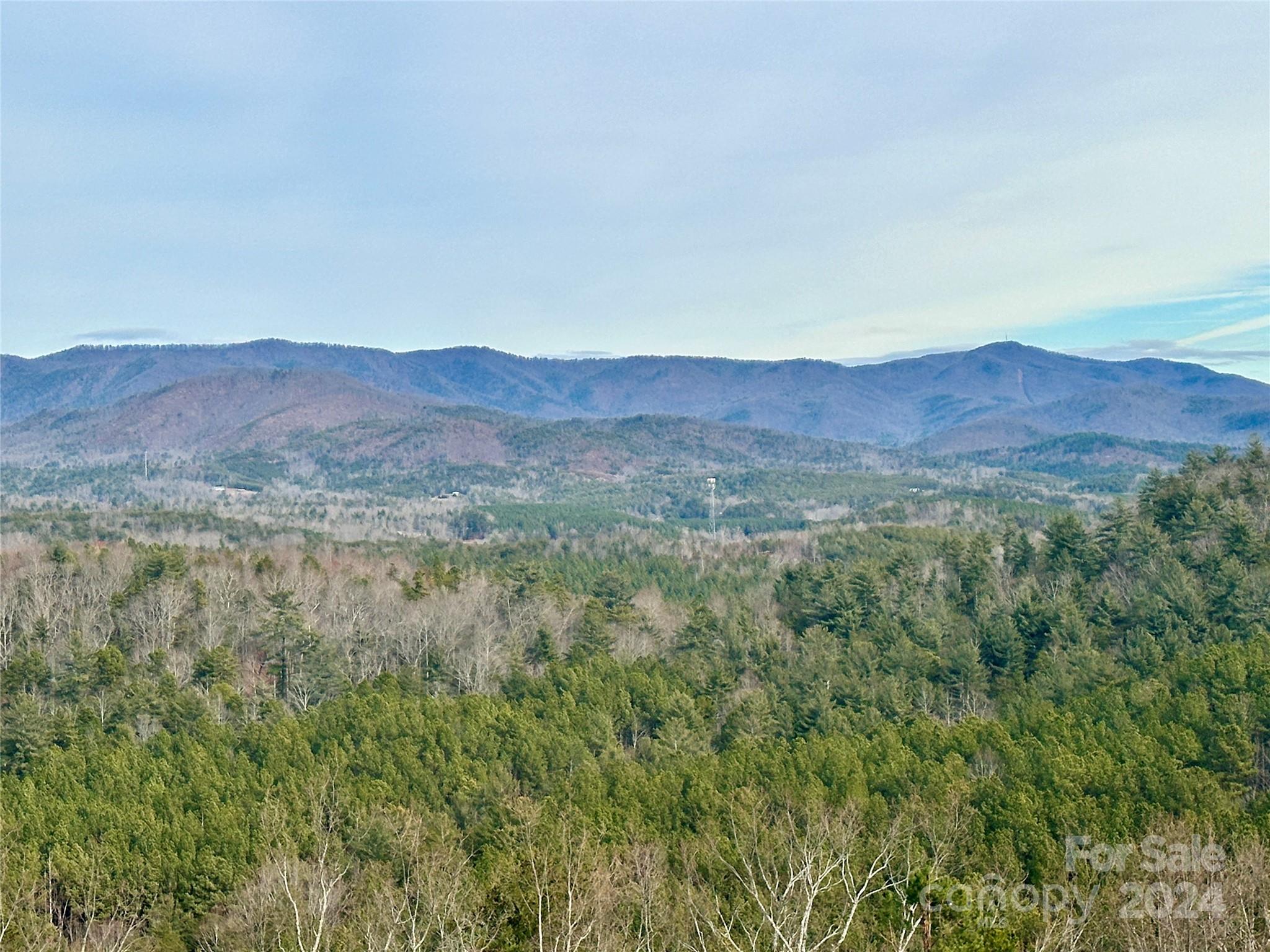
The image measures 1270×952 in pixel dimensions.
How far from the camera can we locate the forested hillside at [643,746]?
25.3 metres

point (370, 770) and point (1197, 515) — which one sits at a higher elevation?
point (1197, 515)

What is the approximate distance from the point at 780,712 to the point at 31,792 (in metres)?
33.7

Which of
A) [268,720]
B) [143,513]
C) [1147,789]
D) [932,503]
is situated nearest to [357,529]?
[143,513]

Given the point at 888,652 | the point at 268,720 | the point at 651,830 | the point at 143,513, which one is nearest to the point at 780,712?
the point at 888,652

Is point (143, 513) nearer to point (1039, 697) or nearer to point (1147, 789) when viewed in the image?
point (1039, 697)

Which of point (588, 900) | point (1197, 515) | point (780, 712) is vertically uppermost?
point (1197, 515)

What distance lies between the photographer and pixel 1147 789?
3400 cm

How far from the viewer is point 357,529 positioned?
164 m

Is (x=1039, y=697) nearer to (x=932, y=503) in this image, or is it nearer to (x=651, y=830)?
(x=651, y=830)

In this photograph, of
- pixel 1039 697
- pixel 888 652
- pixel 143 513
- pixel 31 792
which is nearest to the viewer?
pixel 31 792

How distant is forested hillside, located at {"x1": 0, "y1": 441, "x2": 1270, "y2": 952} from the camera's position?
2533cm

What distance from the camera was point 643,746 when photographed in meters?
49.3

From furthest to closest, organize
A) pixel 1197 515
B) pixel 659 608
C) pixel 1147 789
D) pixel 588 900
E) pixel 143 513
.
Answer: pixel 143 513 < pixel 659 608 < pixel 1197 515 < pixel 1147 789 < pixel 588 900

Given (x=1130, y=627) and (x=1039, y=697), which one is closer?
(x=1039, y=697)
